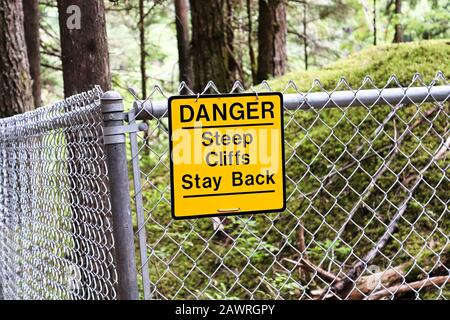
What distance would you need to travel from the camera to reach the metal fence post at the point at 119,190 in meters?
2.06

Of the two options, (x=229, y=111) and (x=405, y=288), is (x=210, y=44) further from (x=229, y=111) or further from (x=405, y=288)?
(x=229, y=111)

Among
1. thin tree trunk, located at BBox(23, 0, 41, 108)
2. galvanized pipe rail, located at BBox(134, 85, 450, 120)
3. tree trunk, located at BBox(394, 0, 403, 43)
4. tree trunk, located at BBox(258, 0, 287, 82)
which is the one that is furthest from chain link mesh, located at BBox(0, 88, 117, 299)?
tree trunk, located at BBox(394, 0, 403, 43)

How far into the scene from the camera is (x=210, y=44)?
32.7ft

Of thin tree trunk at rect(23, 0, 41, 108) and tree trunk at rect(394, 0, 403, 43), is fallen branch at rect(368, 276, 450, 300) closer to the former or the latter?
thin tree trunk at rect(23, 0, 41, 108)

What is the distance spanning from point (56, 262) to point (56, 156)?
731 millimetres

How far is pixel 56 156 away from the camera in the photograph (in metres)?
3.01

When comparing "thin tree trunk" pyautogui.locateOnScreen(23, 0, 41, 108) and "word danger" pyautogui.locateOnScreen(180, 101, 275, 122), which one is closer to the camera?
"word danger" pyautogui.locateOnScreen(180, 101, 275, 122)

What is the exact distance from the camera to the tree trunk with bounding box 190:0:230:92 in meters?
9.91

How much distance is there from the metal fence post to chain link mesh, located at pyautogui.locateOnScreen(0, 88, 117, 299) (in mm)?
173

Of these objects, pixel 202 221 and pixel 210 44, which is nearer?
pixel 202 221

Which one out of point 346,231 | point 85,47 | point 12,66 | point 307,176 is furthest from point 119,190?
point 12,66

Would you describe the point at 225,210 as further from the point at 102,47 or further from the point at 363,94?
the point at 102,47

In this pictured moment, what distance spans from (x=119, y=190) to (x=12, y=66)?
20.8ft
